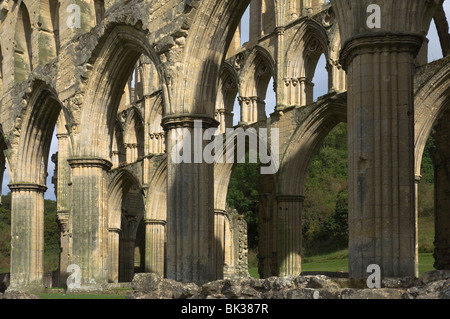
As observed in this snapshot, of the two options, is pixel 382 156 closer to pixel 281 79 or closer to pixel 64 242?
pixel 281 79

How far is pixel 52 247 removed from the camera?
38969mm

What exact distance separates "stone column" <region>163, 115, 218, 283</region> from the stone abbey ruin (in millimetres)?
21

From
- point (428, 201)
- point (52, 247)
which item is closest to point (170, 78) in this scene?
point (428, 201)

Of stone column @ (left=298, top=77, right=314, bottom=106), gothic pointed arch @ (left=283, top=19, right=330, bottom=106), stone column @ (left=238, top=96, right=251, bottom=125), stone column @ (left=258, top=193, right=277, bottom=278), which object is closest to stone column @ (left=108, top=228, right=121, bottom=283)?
stone column @ (left=258, top=193, right=277, bottom=278)

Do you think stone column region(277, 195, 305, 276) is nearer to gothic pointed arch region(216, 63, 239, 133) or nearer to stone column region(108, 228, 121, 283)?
gothic pointed arch region(216, 63, 239, 133)

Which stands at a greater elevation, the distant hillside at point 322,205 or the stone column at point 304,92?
the stone column at point 304,92

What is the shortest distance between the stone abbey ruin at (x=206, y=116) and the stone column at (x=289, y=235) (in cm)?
3

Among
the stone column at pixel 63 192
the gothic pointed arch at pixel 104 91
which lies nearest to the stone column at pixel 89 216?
the gothic pointed arch at pixel 104 91

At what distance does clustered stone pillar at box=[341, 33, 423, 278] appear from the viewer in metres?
7.79

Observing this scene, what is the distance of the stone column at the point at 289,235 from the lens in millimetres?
18547

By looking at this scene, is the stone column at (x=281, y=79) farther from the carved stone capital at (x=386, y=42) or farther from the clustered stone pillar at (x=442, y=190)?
the carved stone capital at (x=386, y=42)

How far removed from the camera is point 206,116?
11.4 m
